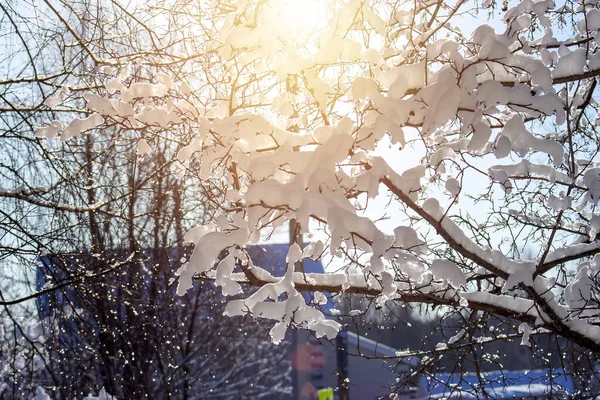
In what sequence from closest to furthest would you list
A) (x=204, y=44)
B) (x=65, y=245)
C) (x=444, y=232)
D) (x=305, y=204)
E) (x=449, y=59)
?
1. (x=305, y=204)
2. (x=449, y=59)
3. (x=444, y=232)
4. (x=204, y=44)
5. (x=65, y=245)

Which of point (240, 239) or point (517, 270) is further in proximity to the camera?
point (517, 270)

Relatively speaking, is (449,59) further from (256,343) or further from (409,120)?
(256,343)

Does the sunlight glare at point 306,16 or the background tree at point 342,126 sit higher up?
the sunlight glare at point 306,16

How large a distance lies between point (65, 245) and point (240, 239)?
9.25 feet

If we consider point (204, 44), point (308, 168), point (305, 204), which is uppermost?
point (204, 44)

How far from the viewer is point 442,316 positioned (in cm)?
518

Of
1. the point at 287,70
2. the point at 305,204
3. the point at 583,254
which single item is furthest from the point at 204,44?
the point at 583,254

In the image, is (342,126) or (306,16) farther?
(306,16)

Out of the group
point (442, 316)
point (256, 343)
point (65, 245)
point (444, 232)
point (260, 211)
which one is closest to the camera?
point (260, 211)

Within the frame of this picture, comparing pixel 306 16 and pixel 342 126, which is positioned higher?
pixel 306 16

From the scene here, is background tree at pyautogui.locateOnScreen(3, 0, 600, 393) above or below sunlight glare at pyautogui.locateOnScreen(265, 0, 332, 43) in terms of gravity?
below

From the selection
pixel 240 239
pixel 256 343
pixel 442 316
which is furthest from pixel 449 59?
pixel 256 343

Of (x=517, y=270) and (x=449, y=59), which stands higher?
(x=449, y=59)

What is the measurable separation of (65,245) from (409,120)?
11.1 feet
